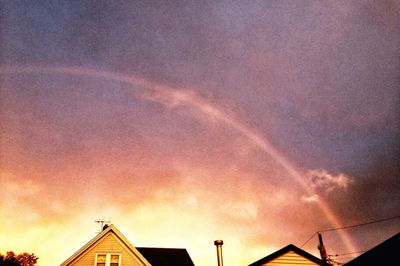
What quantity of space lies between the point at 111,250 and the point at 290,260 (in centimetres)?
1332

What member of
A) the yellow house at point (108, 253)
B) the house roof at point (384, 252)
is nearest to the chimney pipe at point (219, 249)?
the yellow house at point (108, 253)

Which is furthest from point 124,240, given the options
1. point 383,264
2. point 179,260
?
point 383,264

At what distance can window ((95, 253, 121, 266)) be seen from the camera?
22016 millimetres

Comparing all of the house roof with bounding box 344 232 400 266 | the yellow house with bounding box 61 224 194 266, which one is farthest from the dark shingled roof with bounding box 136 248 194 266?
the house roof with bounding box 344 232 400 266

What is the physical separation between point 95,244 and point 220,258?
982 cm

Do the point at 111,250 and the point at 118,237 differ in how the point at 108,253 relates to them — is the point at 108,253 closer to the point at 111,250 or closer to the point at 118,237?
the point at 111,250

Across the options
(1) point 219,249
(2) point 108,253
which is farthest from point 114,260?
(1) point 219,249

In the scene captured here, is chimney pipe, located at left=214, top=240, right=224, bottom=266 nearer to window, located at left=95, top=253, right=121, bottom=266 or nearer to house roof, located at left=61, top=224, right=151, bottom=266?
house roof, located at left=61, top=224, right=151, bottom=266

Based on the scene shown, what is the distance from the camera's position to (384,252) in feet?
31.2

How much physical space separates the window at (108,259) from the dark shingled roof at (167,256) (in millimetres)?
3768

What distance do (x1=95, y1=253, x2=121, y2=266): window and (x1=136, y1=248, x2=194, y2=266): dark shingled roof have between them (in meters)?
3.77

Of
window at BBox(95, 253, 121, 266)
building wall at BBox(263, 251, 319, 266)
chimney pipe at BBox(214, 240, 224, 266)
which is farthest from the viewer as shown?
window at BBox(95, 253, 121, 266)

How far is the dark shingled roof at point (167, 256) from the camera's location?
84.3ft

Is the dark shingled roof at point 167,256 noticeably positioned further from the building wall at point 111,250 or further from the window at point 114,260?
the window at point 114,260
